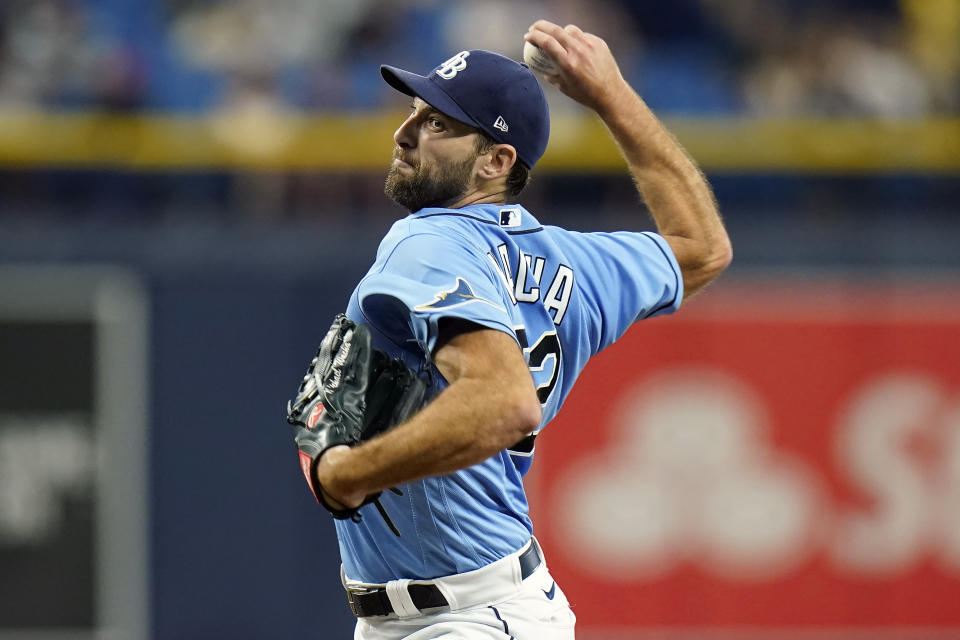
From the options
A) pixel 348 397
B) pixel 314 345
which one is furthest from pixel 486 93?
pixel 314 345

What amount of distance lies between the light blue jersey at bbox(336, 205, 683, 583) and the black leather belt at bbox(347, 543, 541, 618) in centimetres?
3

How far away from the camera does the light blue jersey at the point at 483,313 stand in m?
2.93

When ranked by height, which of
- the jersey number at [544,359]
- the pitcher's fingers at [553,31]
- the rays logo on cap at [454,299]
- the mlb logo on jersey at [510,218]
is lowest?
the jersey number at [544,359]

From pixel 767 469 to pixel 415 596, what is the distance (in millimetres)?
5100

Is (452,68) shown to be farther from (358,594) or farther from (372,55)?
(372,55)

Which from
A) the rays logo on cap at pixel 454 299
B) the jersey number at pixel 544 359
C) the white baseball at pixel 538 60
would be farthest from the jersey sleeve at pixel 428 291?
the white baseball at pixel 538 60

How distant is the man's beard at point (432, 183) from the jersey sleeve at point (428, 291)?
11.8 inches

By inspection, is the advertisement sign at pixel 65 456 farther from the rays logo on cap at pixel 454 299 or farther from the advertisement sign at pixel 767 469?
the rays logo on cap at pixel 454 299

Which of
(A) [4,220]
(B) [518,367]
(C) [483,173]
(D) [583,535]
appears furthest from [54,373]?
(B) [518,367]

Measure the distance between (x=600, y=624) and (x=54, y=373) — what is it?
3.30m

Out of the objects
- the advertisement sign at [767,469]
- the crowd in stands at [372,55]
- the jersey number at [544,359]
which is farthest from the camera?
the crowd in stands at [372,55]

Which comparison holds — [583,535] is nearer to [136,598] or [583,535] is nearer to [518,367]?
[136,598]

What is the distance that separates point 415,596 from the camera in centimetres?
322

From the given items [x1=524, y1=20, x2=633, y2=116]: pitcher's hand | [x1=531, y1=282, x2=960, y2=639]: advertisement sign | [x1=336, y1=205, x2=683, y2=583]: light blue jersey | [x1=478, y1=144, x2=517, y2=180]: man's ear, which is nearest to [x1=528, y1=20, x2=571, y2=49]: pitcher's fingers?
[x1=524, y1=20, x2=633, y2=116]: pitcher's hand
